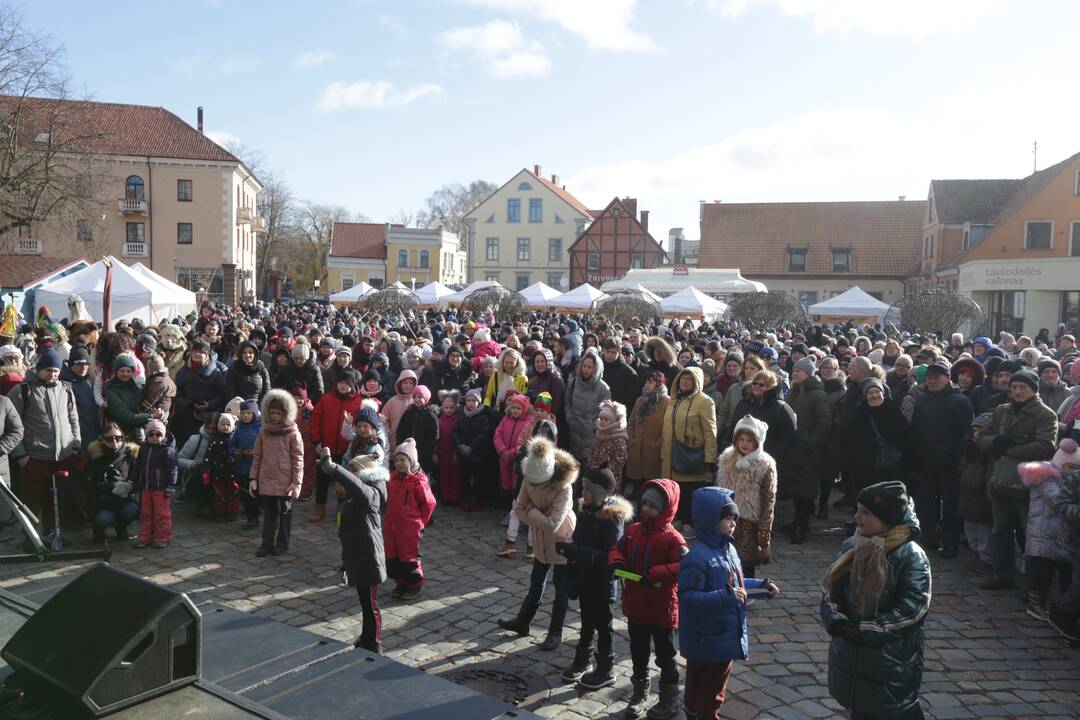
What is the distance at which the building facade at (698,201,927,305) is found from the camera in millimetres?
50625

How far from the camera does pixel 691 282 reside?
108 feet

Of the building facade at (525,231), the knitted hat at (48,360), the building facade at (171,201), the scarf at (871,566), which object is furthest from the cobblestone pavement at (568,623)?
the building facade at (525,231)

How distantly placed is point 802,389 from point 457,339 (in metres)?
5.96

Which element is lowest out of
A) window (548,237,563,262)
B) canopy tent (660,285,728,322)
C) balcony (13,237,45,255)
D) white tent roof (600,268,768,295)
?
canopy tent (660,285,728,322)

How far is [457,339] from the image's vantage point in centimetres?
1318

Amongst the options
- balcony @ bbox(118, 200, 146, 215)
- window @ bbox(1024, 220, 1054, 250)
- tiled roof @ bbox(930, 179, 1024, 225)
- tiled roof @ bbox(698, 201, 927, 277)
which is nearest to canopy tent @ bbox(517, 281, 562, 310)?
tiled roof @ bbox(698, 201, 927, 277)

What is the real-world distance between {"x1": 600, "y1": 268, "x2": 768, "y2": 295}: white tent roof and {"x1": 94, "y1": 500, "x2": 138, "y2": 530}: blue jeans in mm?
23013

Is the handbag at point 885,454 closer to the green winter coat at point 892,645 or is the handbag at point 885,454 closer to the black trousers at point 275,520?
the green winter coat at point 892,645

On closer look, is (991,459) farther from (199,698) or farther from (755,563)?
(199,698)

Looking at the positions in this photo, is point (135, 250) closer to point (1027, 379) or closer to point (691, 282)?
point (691, 282)

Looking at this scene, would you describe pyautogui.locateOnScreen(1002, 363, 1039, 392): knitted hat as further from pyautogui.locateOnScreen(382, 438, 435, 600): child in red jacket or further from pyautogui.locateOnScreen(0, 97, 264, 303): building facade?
pyautogui.locateOnScreen(0, 97, 264, 303): building facade

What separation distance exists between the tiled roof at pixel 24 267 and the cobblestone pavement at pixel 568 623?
38631mm

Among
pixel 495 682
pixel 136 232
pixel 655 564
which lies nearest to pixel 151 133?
pixel 136 232

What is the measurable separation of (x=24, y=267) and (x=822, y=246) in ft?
147
